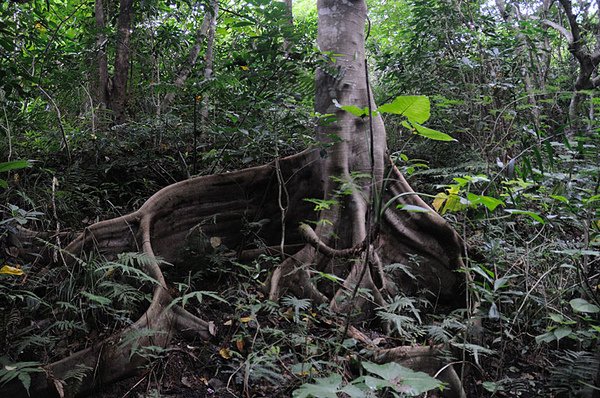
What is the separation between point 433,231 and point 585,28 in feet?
17.3

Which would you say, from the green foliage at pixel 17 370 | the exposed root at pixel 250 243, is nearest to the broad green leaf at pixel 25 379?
the green foliage at pixel 17 370

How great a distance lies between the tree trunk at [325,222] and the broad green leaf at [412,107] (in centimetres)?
113

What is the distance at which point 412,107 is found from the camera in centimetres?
196

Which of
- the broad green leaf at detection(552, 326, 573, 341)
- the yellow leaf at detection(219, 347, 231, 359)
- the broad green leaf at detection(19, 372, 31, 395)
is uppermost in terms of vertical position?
the broad green leaf at detection(552, 326, 573, 341)

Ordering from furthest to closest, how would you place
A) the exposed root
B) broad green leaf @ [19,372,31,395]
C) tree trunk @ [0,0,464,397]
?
1. tree trunk @ [0,0,464,397]
2. the exposed root
3. broad green leaf @ [19,372,31,395]

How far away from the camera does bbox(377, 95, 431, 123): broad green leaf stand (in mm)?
1921

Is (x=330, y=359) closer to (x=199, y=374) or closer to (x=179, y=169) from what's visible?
(x=199, y=374)

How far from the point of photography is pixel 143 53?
224 inches

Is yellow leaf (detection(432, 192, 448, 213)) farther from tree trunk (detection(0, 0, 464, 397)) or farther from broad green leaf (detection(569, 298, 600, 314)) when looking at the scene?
broad green leaf (detection(569, 298, 600, 314))

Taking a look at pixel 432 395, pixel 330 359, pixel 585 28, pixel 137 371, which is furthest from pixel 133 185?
pixel 585 28

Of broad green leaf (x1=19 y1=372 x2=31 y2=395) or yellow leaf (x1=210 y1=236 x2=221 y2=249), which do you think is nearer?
broad green leaf (x1=19 y1=372 x2=31 y2=395)

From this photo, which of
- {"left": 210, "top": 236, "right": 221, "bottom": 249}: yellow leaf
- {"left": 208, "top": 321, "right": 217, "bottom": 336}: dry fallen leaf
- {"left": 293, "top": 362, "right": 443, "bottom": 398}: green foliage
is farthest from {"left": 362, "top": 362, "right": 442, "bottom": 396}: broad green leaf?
{"left": 210, "top": 236, "right": 221, "bottom": 249}: yellow leaf

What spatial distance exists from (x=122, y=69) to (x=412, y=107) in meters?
4.68

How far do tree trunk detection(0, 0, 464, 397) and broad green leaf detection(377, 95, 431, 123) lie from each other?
1.13 metres
